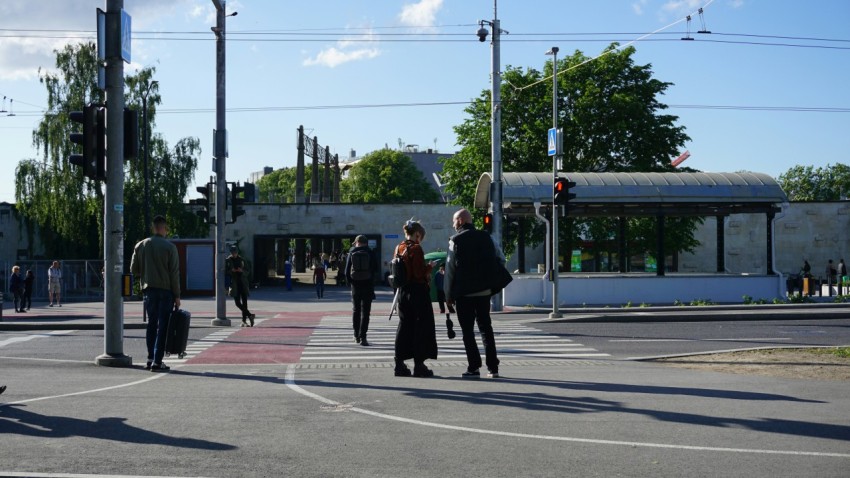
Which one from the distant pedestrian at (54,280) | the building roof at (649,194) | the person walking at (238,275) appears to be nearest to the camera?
the person walking at (238,275)

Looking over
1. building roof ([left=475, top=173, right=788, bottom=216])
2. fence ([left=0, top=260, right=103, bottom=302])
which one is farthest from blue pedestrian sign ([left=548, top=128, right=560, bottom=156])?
fence ([left=0, top=260, right=103, bottom=302])

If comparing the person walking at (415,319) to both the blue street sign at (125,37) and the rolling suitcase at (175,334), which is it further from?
the blue street sign at (125,37)

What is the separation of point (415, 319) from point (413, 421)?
2.92 metres

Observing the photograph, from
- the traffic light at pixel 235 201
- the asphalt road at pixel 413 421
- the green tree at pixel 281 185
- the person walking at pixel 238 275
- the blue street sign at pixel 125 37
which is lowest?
the asphalt road at pixel 413 421

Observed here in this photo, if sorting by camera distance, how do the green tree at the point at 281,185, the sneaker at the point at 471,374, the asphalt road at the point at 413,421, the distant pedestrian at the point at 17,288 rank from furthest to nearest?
the green tree at the point at 281,185 → the distant pedestrian at the point at 17,288 → the sneaker at the point at 471,374 → the asphalt road at the point at 413,421

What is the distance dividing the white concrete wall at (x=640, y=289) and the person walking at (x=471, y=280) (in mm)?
18860

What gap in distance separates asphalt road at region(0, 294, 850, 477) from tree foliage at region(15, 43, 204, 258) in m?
39.7

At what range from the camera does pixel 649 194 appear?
30922mm

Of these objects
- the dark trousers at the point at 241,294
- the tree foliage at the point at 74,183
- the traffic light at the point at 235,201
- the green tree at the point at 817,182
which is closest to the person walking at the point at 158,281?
the dark trousers at the point at 241,294

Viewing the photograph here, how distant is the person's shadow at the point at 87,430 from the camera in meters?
6.69

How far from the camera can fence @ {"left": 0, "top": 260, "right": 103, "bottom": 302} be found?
41688 mm

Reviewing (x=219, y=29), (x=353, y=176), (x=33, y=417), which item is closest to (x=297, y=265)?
(x=353, y=176)

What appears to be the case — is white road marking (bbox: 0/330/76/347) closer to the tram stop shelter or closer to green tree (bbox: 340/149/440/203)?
the tram stop shelter

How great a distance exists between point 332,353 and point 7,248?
4614 cm
